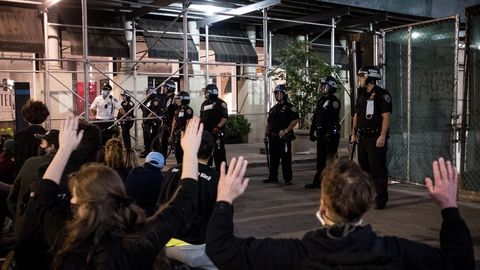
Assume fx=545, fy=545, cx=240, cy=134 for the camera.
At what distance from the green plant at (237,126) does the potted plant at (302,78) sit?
3758 mm

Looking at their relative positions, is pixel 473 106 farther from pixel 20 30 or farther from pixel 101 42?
pixel 20 30

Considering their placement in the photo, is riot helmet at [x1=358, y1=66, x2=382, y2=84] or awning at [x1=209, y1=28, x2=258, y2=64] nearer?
riot helmet at [x1=358, y1=66, x2=382, y2=84]

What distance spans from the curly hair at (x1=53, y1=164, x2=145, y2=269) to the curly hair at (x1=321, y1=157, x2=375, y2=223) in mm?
863

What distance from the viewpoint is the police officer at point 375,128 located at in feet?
24.4

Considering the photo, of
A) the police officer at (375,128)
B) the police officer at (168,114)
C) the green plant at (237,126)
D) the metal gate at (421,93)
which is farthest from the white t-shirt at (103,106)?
the police officer at (375,128)

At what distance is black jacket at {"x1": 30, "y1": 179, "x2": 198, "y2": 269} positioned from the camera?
2262mm

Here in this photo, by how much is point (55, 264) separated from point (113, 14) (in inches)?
550

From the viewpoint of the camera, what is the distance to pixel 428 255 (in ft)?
7.06

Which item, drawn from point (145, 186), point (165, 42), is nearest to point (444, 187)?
point (145, 186)

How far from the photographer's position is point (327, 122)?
30.9ft

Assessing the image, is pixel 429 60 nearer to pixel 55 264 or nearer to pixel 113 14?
pixel 55 264

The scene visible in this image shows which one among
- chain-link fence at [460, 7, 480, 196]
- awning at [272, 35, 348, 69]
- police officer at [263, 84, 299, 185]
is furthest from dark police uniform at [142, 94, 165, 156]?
chain-link fence at [460, 7, 480, 196]

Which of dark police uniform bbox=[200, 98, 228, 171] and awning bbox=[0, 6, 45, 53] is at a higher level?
awning bbox=[0, 6, 45, 53]

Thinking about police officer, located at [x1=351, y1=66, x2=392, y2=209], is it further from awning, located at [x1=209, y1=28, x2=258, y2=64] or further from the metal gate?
awning, located at [x1=209, y1=28, x2=258, y2=64]
